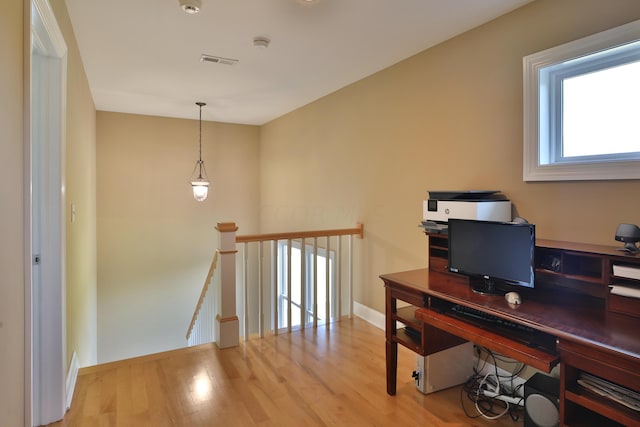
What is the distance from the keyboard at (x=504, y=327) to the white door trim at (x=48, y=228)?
219 cm

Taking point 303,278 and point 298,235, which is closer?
point 298,235

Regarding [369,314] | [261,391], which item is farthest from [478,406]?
[369,314]

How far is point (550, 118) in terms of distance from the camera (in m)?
2.21

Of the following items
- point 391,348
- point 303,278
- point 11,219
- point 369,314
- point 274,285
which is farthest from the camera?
point 369,314

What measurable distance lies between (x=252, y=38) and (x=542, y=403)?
294 centimetres

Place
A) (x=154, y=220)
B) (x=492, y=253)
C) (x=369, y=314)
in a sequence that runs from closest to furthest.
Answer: (x=492, y=253)
(x=369, y=314)
(x=154, y=220)

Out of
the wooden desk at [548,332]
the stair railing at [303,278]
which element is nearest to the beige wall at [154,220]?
the stair railing at [303,278]

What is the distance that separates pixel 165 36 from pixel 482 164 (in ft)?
8.23

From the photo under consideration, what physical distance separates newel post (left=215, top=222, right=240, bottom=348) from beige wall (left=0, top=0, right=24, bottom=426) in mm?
1688

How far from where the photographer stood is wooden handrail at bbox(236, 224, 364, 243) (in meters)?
3.21

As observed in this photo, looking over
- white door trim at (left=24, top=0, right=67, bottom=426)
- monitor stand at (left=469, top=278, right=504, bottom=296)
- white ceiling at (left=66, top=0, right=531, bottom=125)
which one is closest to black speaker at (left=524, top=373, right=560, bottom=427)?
monitor stand at (left=469, top=278, right=504, bottom=296)

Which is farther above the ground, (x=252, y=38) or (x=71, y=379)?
(x=252, y=38)

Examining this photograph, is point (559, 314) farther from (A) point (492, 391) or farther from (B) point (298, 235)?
(B) point (298, 235)

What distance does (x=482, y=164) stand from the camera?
2.53m
